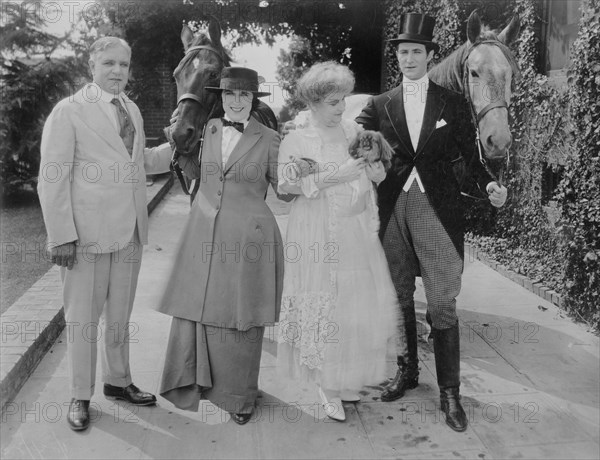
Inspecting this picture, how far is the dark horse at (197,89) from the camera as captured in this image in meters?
3.42

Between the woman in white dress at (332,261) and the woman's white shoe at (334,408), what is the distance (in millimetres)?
165

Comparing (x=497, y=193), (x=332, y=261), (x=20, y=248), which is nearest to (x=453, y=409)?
(x=332, y=261)

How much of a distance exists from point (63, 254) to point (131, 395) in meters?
0.98

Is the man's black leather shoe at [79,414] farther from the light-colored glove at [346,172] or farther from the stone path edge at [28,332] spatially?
the light-colored glove at [346,172]

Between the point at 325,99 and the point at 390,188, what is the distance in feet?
2.20

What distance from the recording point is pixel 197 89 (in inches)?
143

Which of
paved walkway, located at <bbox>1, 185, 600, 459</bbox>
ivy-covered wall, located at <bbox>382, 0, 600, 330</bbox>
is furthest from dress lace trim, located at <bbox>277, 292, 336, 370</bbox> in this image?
ivy-covered wall, located at <bbox>382, 0, 600, 330</bbox>

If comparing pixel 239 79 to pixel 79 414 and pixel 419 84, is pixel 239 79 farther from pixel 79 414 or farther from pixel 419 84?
pixel 79 414

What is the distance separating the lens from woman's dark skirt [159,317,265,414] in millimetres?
3322

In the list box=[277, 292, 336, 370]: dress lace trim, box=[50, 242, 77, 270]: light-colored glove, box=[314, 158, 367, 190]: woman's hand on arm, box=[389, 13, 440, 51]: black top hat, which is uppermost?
box=[389, 13, 440, 51]: black top hat

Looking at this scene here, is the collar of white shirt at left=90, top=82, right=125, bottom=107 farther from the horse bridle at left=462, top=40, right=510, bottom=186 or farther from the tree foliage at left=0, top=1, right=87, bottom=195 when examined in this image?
the tree foliage at left=0, top=1, right=87, bottom=195

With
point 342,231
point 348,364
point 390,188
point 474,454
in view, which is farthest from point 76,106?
point 474,454

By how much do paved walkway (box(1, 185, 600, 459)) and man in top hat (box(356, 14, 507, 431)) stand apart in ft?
0.91

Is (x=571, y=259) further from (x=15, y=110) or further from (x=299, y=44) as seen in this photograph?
(x=299, y=44)
